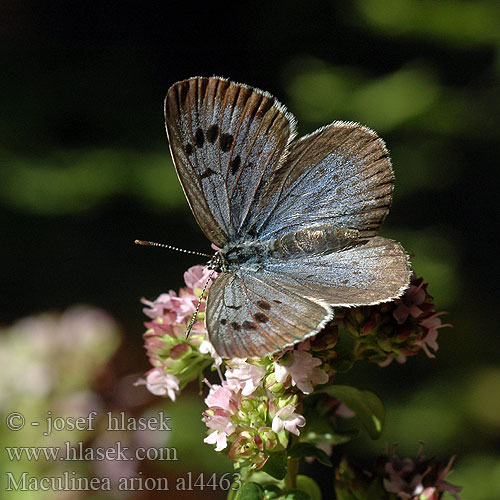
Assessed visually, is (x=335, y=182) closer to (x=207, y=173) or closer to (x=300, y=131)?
(x=207, y=173)

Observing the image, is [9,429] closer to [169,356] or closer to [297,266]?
[169,356]

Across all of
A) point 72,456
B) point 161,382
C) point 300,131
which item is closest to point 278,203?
point 161,382

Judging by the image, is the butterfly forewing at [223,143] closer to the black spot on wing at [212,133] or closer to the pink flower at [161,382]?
the black spot on wing at [212,133]

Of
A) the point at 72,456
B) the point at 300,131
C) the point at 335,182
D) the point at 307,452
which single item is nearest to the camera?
the point at 307,452

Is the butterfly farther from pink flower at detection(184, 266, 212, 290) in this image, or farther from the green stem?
the green stem

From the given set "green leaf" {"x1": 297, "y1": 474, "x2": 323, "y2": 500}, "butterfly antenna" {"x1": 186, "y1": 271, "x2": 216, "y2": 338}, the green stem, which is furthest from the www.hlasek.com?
"butterfly antenna" {"x1": 186, "y1": 271, "x2": 216, "y2": 338}

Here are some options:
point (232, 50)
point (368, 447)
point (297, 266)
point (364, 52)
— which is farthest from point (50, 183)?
point (297, 266)

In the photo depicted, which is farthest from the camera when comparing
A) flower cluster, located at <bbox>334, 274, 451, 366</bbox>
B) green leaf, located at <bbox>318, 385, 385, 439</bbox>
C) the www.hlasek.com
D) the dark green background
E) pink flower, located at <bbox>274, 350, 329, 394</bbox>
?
the dark green background

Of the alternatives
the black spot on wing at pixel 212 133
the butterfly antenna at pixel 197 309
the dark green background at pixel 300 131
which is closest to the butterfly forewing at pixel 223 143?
the black spot on wing at pixel 212 133
